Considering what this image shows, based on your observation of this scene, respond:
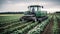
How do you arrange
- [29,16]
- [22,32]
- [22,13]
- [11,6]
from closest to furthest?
[22,32] < [11,6] < [22,13] < [29,16]

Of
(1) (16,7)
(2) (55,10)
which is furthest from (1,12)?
(2) (55,10)

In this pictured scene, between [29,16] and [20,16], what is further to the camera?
[29,16]

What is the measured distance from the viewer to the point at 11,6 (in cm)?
512

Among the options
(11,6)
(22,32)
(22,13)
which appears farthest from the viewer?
(22,13)

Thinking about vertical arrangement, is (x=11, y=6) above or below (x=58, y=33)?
above

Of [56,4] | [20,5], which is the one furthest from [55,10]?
[20,5]

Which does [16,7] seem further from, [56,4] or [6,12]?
[56,4]

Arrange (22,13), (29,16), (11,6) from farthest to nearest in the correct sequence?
(29,16)
(22,13)
(11,6)

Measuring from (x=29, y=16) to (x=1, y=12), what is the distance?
1.34 metres

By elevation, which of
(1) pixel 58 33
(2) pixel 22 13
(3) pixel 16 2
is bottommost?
(1) pixel 58 33

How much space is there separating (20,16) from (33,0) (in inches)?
29.6

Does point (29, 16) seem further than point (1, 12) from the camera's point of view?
Yes

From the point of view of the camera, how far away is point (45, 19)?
21.5ft

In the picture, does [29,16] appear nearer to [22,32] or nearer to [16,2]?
[16,2]
